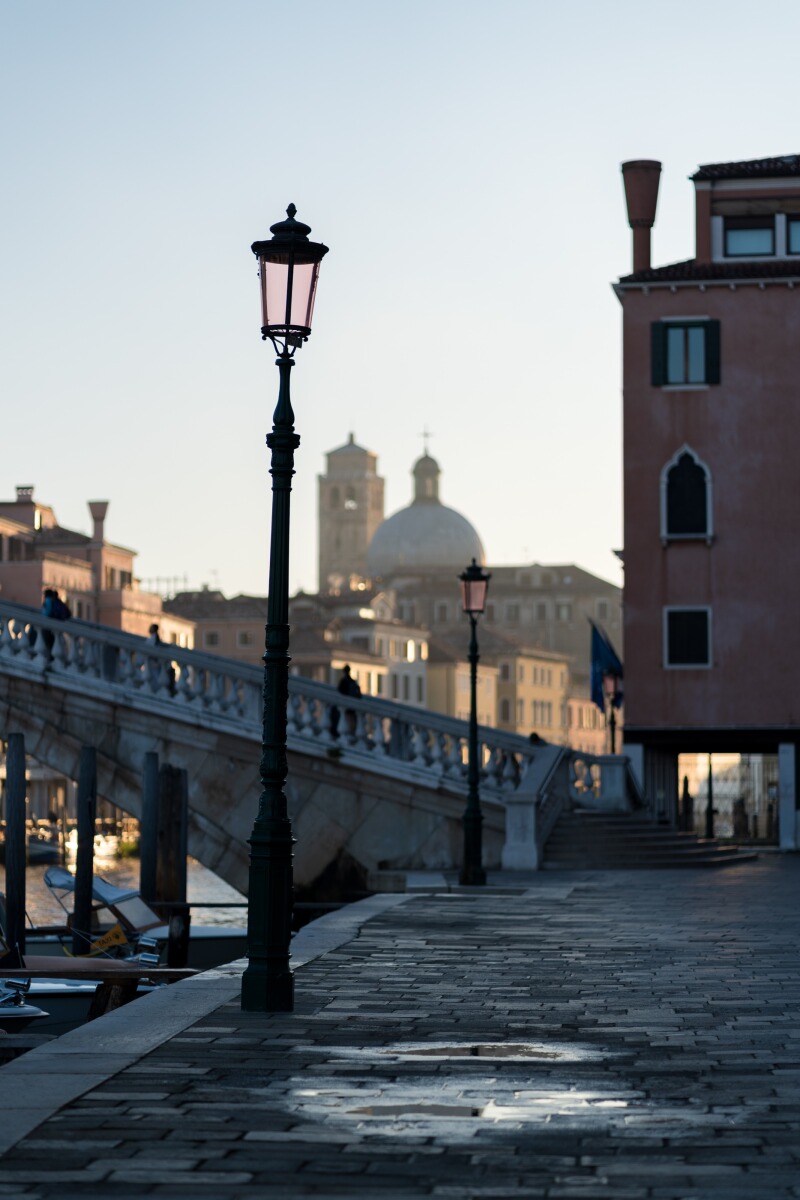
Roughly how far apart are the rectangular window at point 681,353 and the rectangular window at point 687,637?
430cm

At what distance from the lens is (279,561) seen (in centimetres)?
1184

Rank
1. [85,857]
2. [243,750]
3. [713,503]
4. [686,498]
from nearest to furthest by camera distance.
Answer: [85,857]
[243,750]
[713,503]
[686,498]

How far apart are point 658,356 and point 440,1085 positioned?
32.1m

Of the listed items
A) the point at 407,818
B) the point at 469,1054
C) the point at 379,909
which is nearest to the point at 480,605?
the point at 407,818

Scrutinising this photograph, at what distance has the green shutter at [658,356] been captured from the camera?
39375 mm

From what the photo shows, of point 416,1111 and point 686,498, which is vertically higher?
point 686,498

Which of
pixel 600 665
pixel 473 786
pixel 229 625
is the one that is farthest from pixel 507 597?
pixel 473 786

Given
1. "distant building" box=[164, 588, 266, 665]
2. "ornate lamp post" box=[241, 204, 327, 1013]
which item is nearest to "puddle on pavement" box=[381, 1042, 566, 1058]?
"ornate lamp post" box=[241, 204, 327, 1013]

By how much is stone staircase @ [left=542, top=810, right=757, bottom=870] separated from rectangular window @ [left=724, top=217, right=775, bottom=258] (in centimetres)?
1419

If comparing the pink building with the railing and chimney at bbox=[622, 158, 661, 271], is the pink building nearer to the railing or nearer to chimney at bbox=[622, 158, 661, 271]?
chimney at bbox=[622, 158, 661, 271]

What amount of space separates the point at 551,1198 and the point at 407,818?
849 inches

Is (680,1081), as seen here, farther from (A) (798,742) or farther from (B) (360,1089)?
(A) (798,742)

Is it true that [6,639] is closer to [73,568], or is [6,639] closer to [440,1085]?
[440,1085]

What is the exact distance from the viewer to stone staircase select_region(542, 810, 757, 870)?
1072 inches
